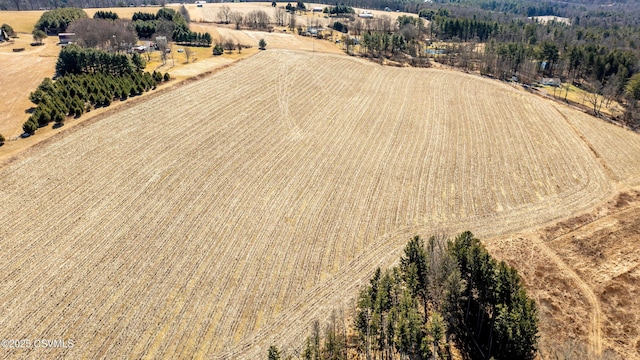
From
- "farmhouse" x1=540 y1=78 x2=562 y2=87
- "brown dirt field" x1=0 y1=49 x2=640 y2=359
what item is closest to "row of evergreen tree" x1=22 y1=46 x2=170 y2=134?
Answer: "brown dirt field" x1=0 y1=49 x2=640 y2=359

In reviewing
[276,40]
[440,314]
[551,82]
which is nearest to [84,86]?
[440,314]

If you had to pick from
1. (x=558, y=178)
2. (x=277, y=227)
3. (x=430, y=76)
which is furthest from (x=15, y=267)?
(x=430, y=76)

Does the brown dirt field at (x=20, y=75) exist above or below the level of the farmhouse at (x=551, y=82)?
above

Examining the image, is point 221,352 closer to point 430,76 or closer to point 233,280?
point 233,280

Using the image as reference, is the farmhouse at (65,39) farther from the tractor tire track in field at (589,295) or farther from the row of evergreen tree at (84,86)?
the tractor tire track in field at (589,295)

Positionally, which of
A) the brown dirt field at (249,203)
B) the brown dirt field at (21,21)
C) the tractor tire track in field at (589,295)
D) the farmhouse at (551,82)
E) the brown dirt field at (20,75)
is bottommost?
the tractor tire track in field at (589,295)

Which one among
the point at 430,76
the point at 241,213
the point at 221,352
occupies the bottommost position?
the point at 221,352

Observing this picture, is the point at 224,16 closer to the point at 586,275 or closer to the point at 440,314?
the point at 440,314

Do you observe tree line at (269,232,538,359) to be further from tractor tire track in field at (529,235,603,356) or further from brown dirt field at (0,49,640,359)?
tractor tire track in field at (529,235,603,356)

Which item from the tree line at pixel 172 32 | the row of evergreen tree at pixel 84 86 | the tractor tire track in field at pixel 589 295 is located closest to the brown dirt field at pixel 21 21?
the tree line at pixel 172 32
